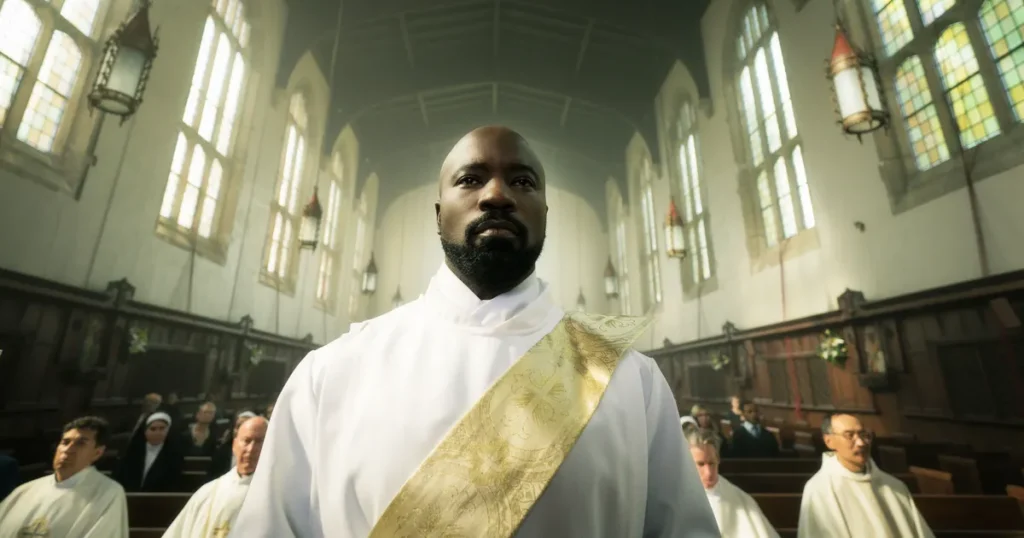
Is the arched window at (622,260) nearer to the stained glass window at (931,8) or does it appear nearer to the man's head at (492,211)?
the stained glass window at (931,8)

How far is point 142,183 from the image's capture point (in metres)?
6.82

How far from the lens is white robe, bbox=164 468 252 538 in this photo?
281cm

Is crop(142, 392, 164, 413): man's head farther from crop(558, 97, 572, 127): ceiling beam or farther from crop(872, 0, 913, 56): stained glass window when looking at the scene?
crop(558, 97, 572, 127): ceiling beam

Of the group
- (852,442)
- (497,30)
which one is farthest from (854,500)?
(497,30)

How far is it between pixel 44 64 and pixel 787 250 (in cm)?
1086

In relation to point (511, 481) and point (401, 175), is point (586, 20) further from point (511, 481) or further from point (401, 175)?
point (511, 481)

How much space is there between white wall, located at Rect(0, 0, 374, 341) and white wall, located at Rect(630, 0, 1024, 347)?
9887mm

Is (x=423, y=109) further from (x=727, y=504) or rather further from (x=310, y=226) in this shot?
(x=727, y=504)

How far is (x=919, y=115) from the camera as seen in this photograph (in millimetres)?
5887

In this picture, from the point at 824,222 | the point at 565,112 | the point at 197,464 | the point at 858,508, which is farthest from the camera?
the point at 565,112

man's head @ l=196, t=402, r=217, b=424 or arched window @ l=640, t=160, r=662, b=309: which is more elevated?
arched window @ l=640, t=160, r=662, b=309

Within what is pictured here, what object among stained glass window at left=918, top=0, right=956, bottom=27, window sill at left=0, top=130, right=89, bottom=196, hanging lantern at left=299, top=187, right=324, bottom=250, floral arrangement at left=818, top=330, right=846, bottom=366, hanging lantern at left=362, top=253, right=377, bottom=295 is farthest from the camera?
hanging lantern at left=362, top=253, right=377, bottom=295

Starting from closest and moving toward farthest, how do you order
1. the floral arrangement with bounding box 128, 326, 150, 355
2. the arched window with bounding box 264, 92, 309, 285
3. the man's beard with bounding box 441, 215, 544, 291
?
the man's beard with bounding box 441, 215, 544, 291 < the floral arrangement with bounding box 128, 326, 150, 355 < the arched window with bounding box 264, 92, 309, 285

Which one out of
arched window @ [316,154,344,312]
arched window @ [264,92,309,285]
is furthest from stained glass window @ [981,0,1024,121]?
arched window @ [316,154,344,312]
